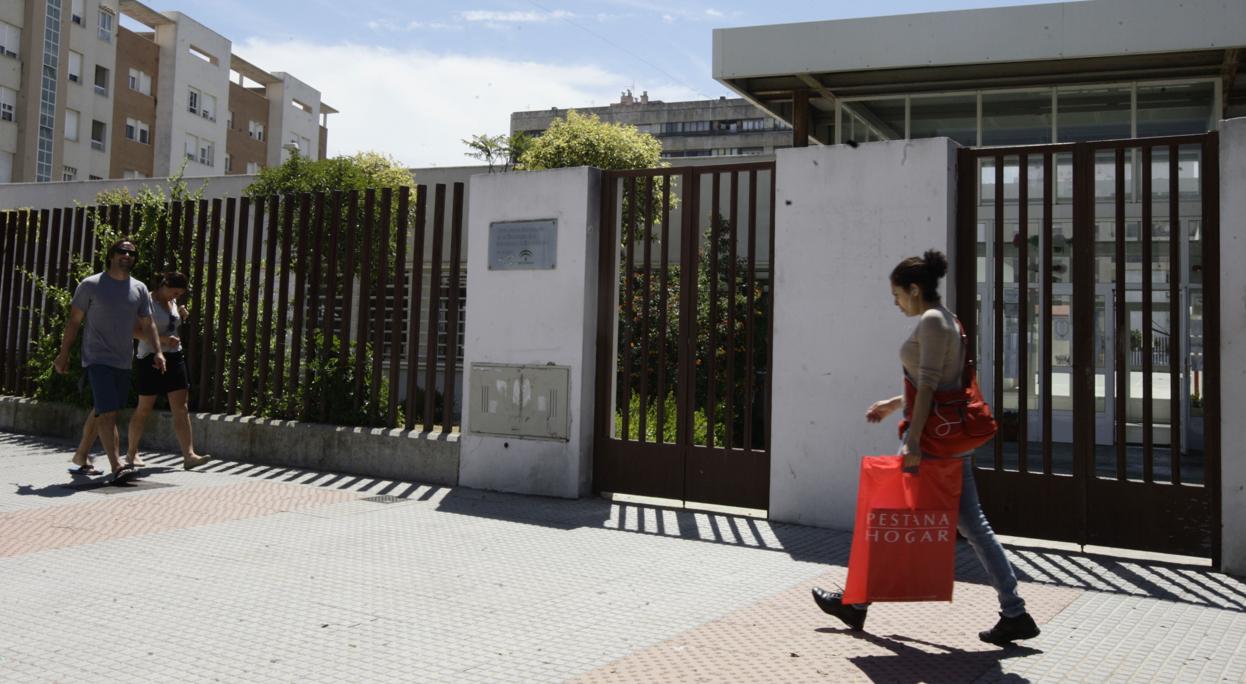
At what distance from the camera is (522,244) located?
8.18m

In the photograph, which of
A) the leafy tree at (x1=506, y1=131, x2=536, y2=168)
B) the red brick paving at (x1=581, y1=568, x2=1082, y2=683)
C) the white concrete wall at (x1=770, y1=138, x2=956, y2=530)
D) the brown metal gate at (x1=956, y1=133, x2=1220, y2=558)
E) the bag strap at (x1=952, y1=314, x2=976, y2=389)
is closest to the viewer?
the red brick paving at (x1=581, y1=568, x2=1082, y2=683)

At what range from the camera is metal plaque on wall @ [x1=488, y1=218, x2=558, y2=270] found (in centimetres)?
805

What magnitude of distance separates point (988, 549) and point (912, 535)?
Answer: 33cm

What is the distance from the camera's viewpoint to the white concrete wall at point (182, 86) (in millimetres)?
51375

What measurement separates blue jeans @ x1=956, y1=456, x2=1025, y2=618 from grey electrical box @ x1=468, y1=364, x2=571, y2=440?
3982mm

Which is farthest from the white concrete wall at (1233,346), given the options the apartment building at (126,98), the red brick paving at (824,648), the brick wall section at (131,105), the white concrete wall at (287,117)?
Result: the white concrete wall at (287,117)

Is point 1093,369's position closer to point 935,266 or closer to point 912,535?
point 935,266

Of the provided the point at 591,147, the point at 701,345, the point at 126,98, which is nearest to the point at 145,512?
the point at 701,345

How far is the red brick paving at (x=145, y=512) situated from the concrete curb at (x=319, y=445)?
2.32ft

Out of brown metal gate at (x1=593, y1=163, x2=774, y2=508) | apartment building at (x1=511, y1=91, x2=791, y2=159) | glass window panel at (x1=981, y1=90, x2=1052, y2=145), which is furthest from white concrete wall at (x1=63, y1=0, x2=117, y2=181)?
apartment building at (x1=511, y1=91, x2=791, y2=159)

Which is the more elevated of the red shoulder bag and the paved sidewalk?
the red shoulder bag

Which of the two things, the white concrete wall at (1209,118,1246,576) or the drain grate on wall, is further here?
the drain grate on wall

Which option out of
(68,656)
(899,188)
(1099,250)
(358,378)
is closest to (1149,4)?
(1099,250)

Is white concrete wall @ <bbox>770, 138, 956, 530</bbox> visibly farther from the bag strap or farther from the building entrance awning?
the building entrance awning
